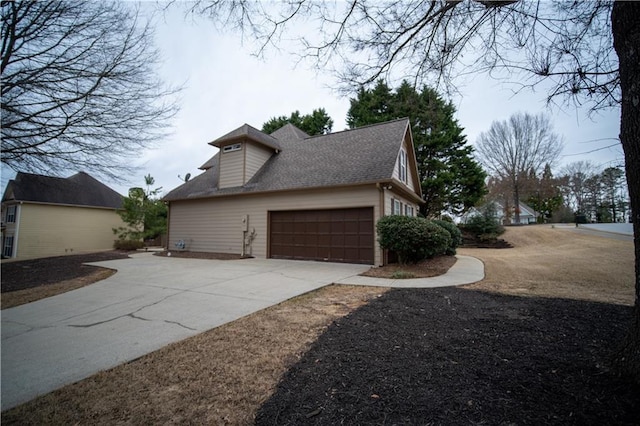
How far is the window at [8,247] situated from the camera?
1980 cm

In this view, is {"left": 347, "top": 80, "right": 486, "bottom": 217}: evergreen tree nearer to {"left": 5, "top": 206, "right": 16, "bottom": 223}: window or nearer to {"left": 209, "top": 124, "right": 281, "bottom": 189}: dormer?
{"left": 209, "top": 124, "right": 281, "bottom": 189}: dormer

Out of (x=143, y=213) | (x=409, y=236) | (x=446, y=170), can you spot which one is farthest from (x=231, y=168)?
(x=446, y=170)

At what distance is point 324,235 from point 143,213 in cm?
1375

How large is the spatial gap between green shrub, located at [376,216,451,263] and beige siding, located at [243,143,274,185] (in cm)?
736

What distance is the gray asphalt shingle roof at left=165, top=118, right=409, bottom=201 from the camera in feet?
34.0

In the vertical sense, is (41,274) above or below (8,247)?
below

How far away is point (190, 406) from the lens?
2.07 meters

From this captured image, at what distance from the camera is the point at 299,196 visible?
1126 cm

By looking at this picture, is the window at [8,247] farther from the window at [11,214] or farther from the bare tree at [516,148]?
the bare tree at [516,148]

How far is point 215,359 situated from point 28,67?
22.7 feet

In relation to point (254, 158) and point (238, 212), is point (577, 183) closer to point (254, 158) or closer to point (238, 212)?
point (254, 158)

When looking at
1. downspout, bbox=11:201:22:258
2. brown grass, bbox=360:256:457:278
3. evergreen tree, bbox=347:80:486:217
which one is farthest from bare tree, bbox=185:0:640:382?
downspout, bbox=11:201:22:258

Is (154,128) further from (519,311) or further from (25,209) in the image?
(25,209)

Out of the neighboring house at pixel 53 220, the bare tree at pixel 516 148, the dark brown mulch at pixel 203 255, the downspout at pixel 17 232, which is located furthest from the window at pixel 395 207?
the downspout at pixel 17 232
